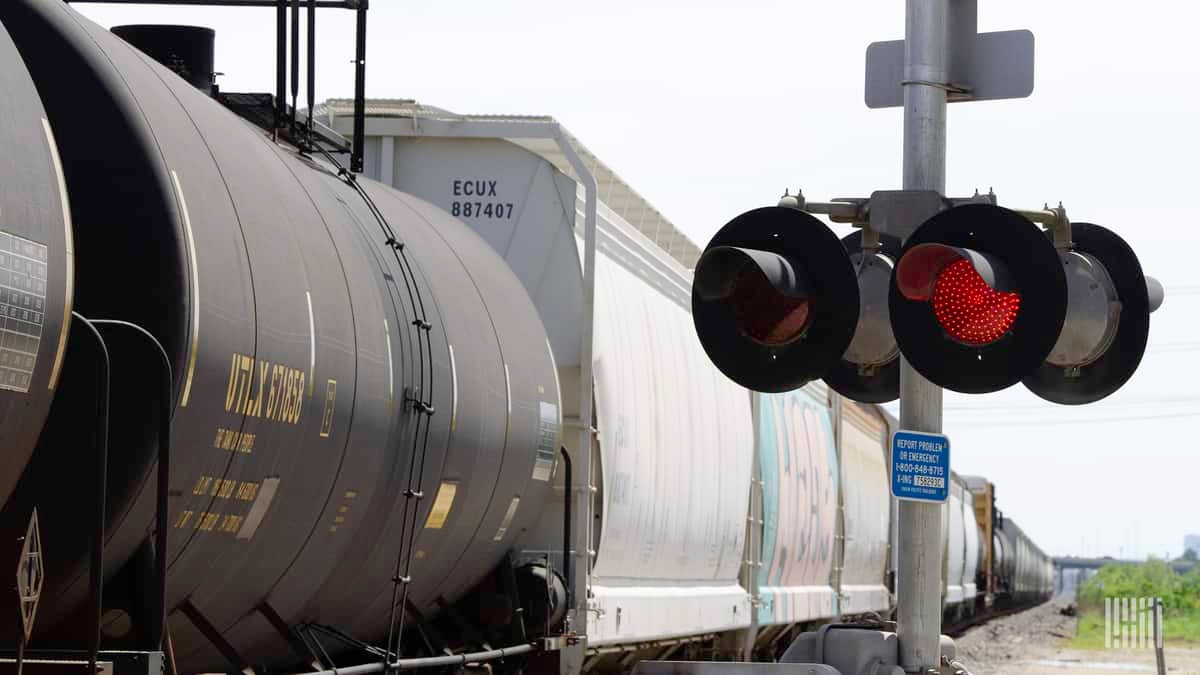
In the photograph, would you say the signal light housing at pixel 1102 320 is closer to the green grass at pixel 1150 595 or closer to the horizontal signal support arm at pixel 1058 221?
the horizontal signal support arm at pixel 1058 221

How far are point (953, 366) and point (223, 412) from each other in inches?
101

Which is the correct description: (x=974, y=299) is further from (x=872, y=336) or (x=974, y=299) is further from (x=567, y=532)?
(x=567, y=532)

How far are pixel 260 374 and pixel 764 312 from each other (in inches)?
74.9

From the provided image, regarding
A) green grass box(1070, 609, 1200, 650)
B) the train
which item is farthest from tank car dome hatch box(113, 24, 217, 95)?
green grass box(1070, 609, 1200, 650)

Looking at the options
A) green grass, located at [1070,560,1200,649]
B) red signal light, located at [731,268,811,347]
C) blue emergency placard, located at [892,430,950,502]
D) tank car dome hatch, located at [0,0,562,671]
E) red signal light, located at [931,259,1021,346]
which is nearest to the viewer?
red signal light, located at [931,259,1021,346]

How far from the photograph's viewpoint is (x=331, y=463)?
7.81 meters

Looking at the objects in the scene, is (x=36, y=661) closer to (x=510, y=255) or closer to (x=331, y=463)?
(x=331, y=463)

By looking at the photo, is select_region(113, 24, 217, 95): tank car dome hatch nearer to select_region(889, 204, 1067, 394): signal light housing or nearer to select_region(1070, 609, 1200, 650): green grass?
select_region(889, 204, 1067, 394): signal light housing

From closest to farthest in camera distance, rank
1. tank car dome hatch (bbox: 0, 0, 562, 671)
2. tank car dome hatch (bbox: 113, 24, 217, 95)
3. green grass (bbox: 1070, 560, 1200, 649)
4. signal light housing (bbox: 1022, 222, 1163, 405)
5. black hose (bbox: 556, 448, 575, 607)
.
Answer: tank car dome hatch (bbox: 0, 0, 562, 671) → signal light housing (bbox: 1022, 222, 1163, 405) → tank car dome hatch (bbox: 113, 24, 217, 95) → black hose (bbox: 556, 448, 575, 607) → green grass (bbox: 1070, 560, 1200, 649)

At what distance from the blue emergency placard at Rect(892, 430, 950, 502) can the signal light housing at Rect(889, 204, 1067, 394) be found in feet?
2.17

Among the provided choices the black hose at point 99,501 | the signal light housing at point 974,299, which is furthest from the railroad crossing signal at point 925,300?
the black hose at point 99,501

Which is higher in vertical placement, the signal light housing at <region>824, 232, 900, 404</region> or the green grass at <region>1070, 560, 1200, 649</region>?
the signal light housing at <region>824, 232, 900, 404</region>

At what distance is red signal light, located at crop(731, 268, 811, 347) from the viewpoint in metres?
6.34

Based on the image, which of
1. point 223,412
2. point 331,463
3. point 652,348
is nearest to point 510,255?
point 652,348
